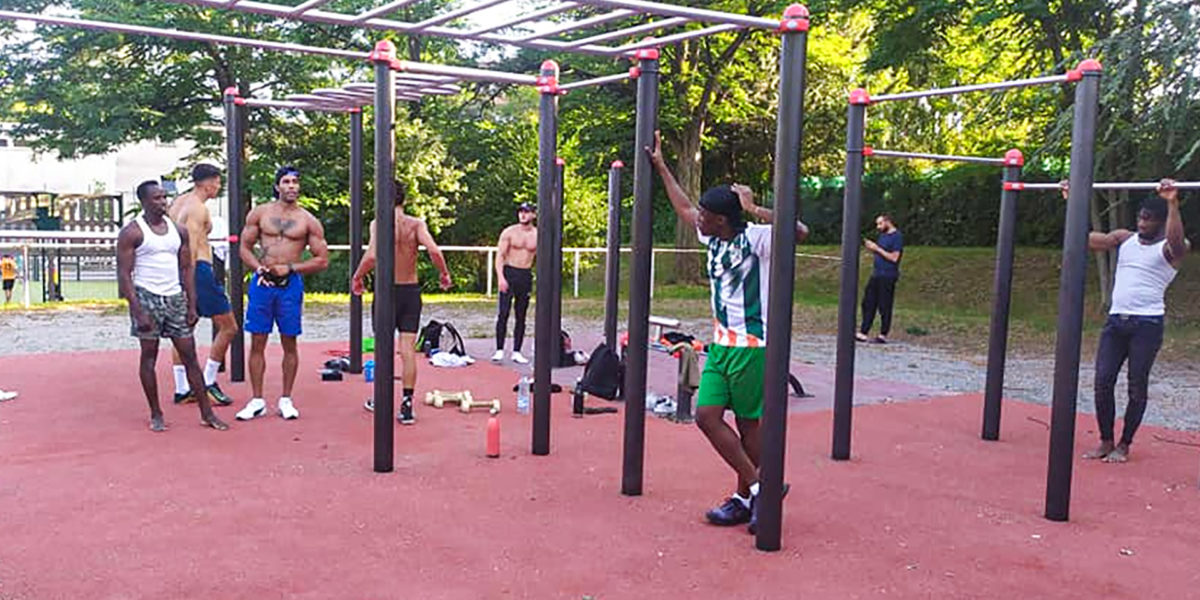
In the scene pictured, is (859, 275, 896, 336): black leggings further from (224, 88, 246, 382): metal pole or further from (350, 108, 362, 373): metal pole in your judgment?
(224, 88, 246, 382): metal pole

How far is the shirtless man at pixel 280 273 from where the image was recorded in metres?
6.73

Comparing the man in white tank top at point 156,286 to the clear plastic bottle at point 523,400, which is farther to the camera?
the clear plastic bottle at point 523,400

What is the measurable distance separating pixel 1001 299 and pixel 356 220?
17.6ft

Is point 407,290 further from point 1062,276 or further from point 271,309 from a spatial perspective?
point 1062,276

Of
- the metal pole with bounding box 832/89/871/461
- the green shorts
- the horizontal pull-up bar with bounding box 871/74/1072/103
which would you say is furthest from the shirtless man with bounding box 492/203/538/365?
the green shorts

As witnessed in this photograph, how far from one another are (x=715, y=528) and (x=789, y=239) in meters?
1.39

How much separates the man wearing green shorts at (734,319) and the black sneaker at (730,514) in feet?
0.31

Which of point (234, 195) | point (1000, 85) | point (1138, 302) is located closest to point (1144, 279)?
point (1138, 302)

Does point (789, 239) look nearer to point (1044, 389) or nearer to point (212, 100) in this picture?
point (1044, 389)

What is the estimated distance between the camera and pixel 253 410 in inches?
270

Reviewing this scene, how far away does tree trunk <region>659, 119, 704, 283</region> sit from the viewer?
21.4 meters

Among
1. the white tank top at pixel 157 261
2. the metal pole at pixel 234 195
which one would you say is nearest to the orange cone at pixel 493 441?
the white tank top at pixel 157 261

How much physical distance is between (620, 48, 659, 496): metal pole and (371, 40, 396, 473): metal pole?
134 centimetres

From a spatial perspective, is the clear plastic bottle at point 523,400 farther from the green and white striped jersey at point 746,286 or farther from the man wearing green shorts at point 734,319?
the green and white striped jersey at point 746,286
